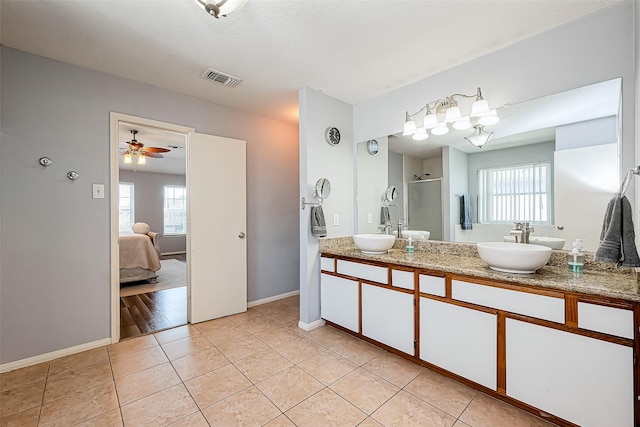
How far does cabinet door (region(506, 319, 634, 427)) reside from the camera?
1303 mm

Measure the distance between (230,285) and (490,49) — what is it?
337 cm

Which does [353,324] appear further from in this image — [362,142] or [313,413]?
[362,142]

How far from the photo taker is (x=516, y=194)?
2.12 m

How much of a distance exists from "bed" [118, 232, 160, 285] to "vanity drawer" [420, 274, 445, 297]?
4360 mm

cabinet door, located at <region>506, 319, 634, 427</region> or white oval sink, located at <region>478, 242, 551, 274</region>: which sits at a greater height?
white oval sink, located at <region>478, 242, 551, 274</region>

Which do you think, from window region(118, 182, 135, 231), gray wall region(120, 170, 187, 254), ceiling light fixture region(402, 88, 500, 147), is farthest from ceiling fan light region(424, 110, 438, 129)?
window region(118, 182, 135, 231)

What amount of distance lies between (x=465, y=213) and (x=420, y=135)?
85cm

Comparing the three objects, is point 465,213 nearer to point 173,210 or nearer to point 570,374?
point 570,374

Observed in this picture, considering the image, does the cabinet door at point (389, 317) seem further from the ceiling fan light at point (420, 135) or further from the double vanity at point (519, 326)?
the ceiling fan light at point (420, 135)

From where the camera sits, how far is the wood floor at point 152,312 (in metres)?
2.82

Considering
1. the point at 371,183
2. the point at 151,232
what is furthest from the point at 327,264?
the point at 151,232

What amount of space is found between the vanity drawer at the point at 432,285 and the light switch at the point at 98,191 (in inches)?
111

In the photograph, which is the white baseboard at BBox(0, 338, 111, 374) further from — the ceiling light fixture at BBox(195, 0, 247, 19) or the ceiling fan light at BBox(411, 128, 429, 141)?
the ceiling fan light at BBox(411, 128, 429, 141)

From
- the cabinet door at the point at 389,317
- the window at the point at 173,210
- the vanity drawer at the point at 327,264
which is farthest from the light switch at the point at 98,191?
the window at the point at 173,210
